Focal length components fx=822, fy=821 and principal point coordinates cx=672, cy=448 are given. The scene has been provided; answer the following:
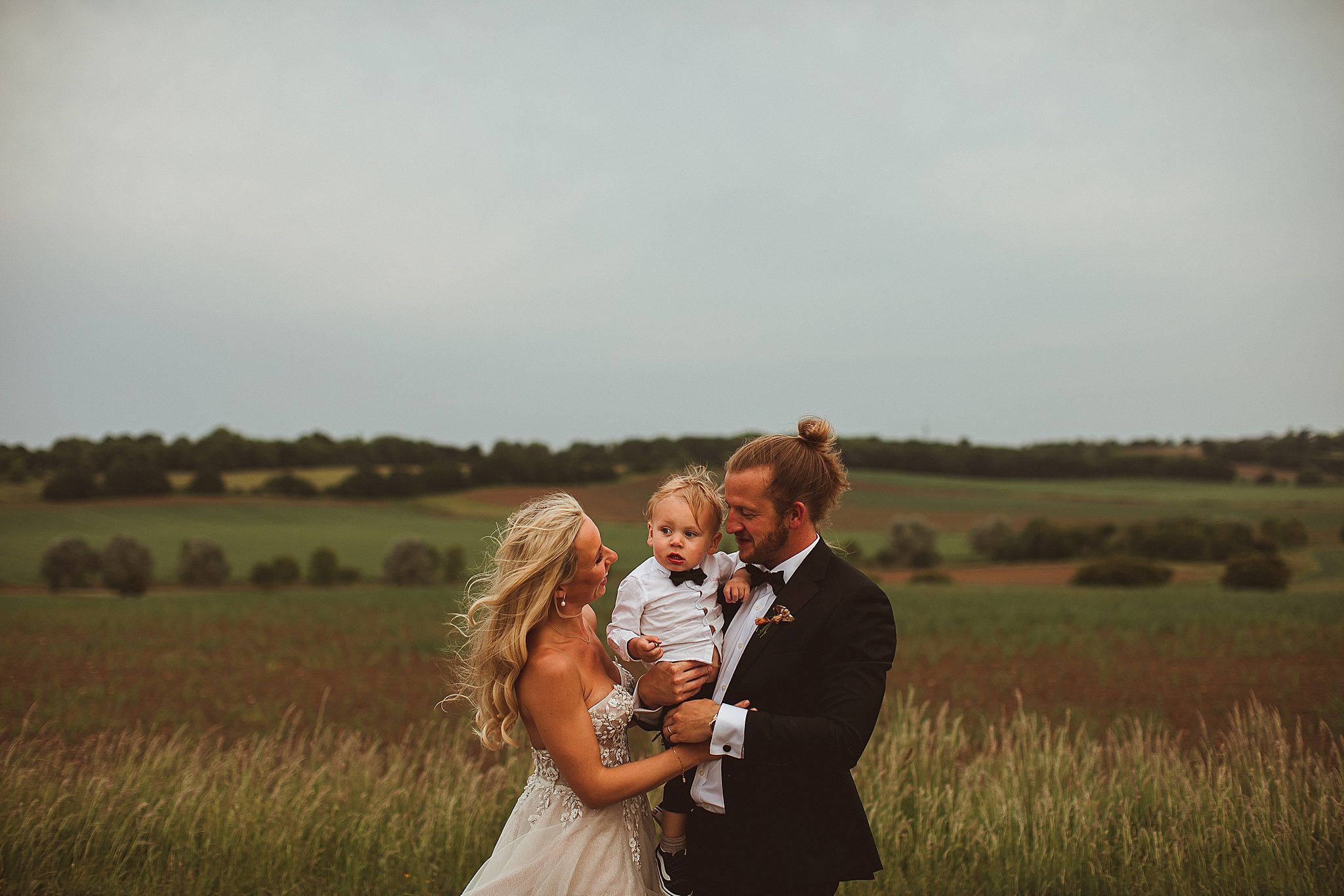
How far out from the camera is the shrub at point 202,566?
46.1 m

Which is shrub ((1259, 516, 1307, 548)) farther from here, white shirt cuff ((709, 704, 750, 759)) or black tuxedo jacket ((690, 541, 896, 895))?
white shirt cuff ((709, 704, 750, 759))

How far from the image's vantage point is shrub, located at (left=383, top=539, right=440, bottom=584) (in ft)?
159

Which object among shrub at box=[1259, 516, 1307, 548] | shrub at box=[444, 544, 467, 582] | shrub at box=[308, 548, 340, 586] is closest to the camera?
shrub at box=[308, 548, 340, 586]

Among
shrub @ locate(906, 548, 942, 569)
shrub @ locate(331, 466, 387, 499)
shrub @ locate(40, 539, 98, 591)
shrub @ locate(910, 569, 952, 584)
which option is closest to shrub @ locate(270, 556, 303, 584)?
shrub @ locate(40, 539, 98, 591)

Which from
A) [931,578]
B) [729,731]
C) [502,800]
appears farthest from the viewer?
[931,578]

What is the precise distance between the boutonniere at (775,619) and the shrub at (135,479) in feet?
242

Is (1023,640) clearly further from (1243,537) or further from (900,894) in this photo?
(1243,537)

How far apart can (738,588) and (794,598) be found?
20 cm

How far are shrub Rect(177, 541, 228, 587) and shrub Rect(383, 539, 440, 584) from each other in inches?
349

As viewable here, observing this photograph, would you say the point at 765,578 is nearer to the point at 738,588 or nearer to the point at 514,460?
the point at 738,588

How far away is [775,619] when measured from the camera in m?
2.42

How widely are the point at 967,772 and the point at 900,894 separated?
1756mm

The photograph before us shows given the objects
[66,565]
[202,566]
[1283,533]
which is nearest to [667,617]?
[202,566]

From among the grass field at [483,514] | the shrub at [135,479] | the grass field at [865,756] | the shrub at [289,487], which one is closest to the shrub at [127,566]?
the grass field at [483,514]
